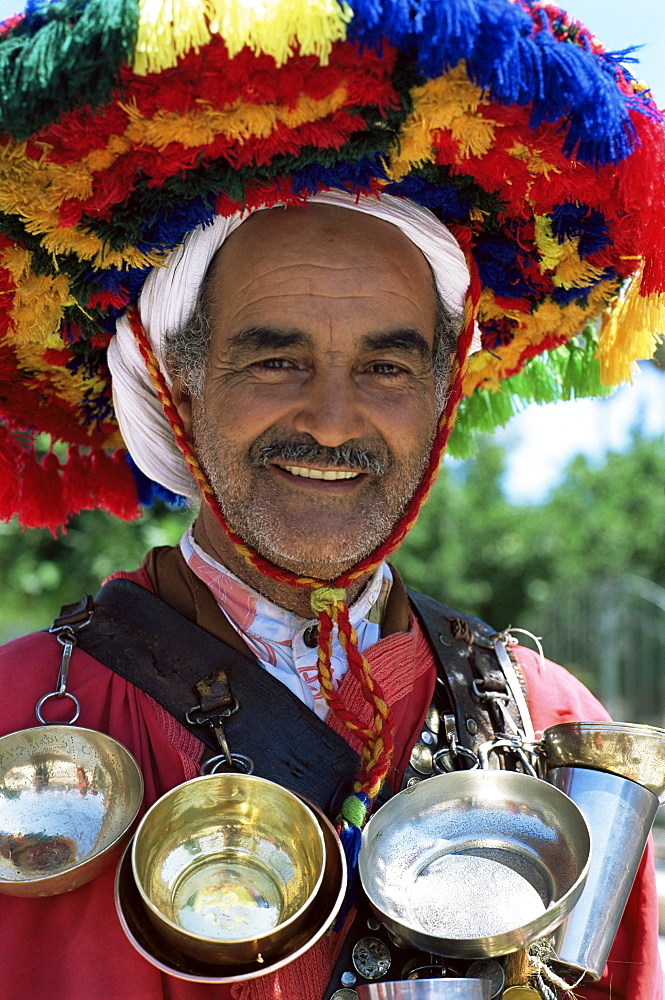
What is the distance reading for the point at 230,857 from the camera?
204cm

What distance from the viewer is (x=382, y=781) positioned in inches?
85.6

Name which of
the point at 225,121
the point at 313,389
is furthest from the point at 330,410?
the point at 225,121

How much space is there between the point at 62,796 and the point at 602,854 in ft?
3.61

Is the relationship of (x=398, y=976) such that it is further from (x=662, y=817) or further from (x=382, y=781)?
(x=662, y=817)

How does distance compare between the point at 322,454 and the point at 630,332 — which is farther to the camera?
the point at 630,332

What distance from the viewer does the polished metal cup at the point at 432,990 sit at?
1.81 m

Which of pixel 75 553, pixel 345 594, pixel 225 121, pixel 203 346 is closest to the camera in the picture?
pixel 225 121

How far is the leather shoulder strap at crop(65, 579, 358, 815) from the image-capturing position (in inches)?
85.2

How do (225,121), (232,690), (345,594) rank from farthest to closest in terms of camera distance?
(345,594) → (232,690) → (225,121)

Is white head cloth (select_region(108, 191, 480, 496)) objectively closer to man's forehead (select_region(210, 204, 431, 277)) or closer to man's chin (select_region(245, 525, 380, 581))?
man's forehead (select_region(210, 204, 431, 277))

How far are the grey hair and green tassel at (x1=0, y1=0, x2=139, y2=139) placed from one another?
31.2 inches

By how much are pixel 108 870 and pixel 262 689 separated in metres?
0.48

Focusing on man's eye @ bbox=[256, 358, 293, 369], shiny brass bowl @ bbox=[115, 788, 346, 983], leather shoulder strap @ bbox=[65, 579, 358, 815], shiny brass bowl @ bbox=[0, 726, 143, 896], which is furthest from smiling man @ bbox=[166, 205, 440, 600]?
shiny brass bowl @ bbox=[115, 788, 346, 983]

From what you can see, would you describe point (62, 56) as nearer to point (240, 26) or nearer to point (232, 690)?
point (240, 26)
